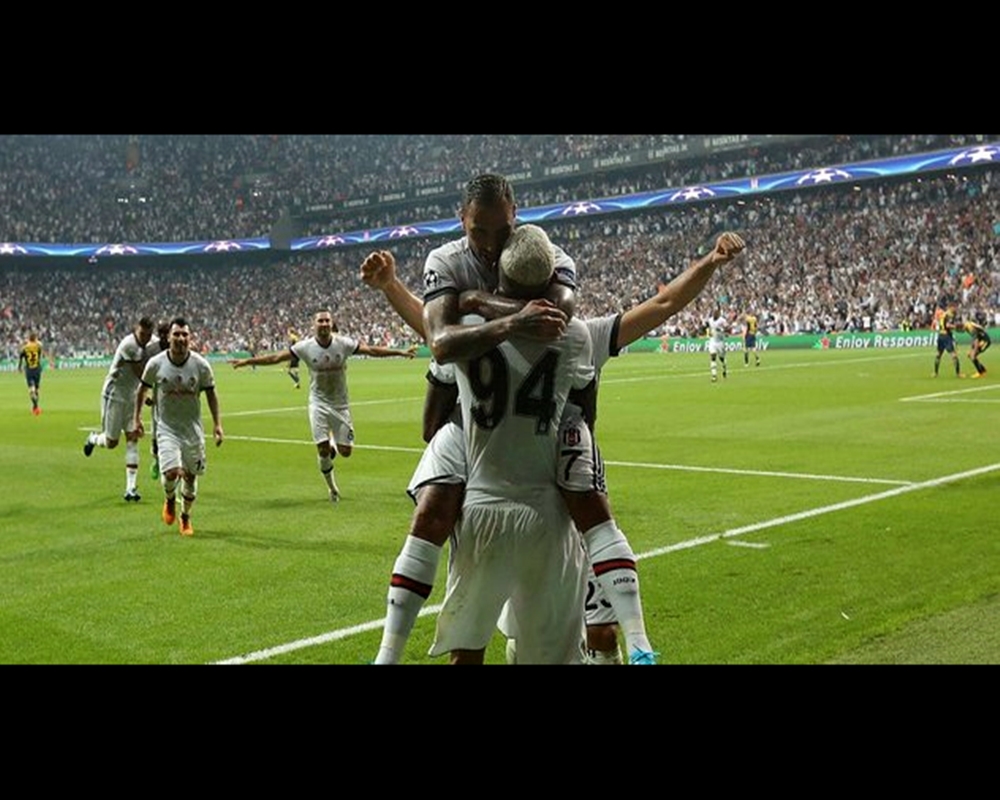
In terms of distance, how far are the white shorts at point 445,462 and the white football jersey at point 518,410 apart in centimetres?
4

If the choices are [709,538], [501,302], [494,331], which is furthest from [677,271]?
[494,331]

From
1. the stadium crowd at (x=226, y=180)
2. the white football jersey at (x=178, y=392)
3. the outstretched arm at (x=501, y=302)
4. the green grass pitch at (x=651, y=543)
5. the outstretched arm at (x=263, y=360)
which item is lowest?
the green grass pitch at (x=651, y=543)

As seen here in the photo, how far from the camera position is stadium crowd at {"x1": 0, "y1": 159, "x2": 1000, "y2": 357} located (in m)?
51.8

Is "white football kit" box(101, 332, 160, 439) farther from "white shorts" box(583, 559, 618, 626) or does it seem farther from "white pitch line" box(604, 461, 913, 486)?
"white shorts" box(583, 559, 618, 626)

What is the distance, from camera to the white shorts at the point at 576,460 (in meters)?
4.66

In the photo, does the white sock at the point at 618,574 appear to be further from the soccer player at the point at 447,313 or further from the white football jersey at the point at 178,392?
the white football jersey at the point at 178,392

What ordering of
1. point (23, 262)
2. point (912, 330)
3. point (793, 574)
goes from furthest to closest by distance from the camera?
point (23, 262)
point (912, 330)
point (793, 574)

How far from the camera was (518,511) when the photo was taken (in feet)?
15.1

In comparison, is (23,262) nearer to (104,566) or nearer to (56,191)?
(56,191)

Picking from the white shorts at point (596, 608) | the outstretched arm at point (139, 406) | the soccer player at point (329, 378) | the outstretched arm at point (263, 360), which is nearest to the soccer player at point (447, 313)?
the white shorts at point (596, 608)
